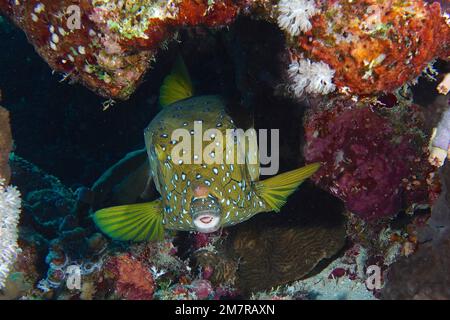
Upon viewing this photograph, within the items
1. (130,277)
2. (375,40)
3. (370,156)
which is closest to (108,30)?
(375,40)

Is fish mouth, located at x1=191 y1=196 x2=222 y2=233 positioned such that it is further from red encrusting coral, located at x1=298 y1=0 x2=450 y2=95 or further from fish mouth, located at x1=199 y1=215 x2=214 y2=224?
red encrusting coral, located at x1=298 y1=0 x2=450 y2=95

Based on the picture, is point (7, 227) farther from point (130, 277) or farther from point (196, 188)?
point (196, 188)

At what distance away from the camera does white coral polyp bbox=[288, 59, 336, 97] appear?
3.59 meters

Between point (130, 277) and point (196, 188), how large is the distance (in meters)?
1.68

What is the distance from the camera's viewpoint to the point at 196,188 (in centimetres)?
373

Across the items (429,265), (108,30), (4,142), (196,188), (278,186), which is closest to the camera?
(196,188)

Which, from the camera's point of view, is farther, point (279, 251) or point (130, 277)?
point (279, 251)

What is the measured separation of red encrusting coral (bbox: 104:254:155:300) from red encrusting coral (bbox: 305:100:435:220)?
253cm

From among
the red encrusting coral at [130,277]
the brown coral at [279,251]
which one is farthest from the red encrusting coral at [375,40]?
the red encrusting coral at [130,277]

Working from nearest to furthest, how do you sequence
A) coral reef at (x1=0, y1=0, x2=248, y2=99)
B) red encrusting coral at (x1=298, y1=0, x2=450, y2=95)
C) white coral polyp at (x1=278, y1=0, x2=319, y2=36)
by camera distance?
red encrusting coral at (x1=298, y1=0, x2=450, y2=95) < white coral polyp at (x1=278, y1=0, x2=319, y2=36) < coral reef at (x1=0, y1=0, x2=248, y2=99)

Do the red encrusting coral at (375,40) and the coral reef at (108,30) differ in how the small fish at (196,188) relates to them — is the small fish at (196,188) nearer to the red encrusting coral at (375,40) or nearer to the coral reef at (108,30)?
the coral reef at (108,30)

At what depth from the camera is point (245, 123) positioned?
4660mm

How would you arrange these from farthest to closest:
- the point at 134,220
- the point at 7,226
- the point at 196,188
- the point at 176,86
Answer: the point at 176,86
the point at 7,226
the point at 134,220
the point at 196,188

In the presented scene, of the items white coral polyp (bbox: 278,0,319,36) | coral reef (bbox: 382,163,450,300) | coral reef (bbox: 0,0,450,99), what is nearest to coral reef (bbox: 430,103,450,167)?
coral reef (bbox: 382,163,450,300)
